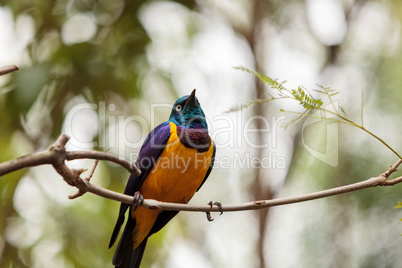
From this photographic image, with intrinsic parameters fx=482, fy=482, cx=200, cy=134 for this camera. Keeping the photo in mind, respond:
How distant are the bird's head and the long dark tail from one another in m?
0.99

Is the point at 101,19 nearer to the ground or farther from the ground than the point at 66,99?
farther from the ground

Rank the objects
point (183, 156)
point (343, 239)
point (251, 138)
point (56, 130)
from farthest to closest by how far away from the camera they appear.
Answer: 1. point (251, 138)
2. point (56, 130)
3. point (343, 239)
4. point (183, 156)

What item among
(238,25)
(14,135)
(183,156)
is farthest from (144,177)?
(238,25)

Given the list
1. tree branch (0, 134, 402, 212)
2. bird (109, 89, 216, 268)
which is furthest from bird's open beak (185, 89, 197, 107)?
tree branch (0, 134, 402, 212)

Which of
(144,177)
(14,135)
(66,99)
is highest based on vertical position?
(66,99)

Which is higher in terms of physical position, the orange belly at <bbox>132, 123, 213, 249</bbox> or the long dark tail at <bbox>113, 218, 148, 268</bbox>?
the orange belly at <bbox>132, 123, 213, 249</bbox>

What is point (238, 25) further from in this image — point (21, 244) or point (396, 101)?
point (21, 244)

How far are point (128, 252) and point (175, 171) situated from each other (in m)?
0.82

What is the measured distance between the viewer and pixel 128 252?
408cm

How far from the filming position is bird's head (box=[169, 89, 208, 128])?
419 cm

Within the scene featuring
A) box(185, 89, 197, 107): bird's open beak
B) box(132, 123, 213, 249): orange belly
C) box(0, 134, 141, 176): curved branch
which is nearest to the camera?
box(0, 134, 141, 176): curved branch

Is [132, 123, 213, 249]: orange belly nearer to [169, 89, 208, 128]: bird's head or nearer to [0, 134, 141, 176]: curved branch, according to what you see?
[169, 89, 208, 128]: bird's head

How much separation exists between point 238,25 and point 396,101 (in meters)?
2.38

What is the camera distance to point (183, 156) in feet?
12.9
